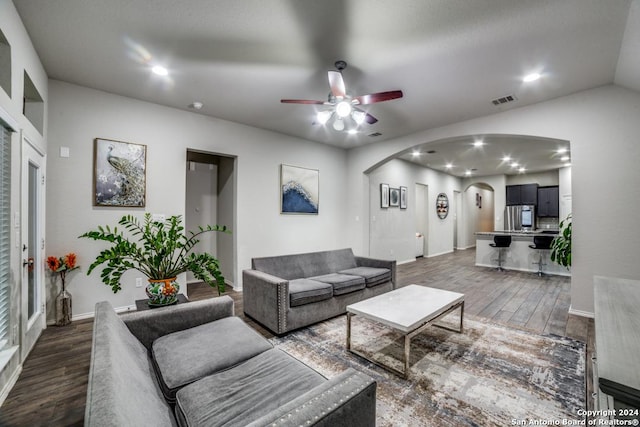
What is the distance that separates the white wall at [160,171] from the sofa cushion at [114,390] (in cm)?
279

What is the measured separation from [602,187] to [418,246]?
5299 mm

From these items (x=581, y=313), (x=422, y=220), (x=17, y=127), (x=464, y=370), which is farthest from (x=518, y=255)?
(x=17, y=127)

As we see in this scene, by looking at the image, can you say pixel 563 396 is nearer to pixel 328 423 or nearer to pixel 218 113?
pixel 328 423

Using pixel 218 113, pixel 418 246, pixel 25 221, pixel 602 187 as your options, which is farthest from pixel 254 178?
pixel 418 246

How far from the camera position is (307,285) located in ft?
10.4

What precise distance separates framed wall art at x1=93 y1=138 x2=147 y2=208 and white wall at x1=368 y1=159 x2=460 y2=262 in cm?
449

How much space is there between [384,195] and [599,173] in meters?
3.98

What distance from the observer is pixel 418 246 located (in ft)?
27.8

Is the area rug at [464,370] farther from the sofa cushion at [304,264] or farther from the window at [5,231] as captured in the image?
the window at [5,231]

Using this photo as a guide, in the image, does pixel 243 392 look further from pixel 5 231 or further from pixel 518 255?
pixel 518 255

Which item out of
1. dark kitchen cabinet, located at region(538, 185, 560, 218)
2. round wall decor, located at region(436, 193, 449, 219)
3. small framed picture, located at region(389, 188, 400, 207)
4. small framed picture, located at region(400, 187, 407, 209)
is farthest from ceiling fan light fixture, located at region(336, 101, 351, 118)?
dark kitchen cabinet, located at region(538, 185, 560, 218)

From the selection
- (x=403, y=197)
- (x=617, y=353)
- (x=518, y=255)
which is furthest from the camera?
(x=403, y=197)

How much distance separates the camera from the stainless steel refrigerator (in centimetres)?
894

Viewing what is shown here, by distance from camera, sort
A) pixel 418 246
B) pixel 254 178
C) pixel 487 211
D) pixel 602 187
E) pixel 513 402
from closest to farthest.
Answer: pixel 513 402, pixel 602 187, pixel 254 178, pixel 418 246, pixel 487 211
